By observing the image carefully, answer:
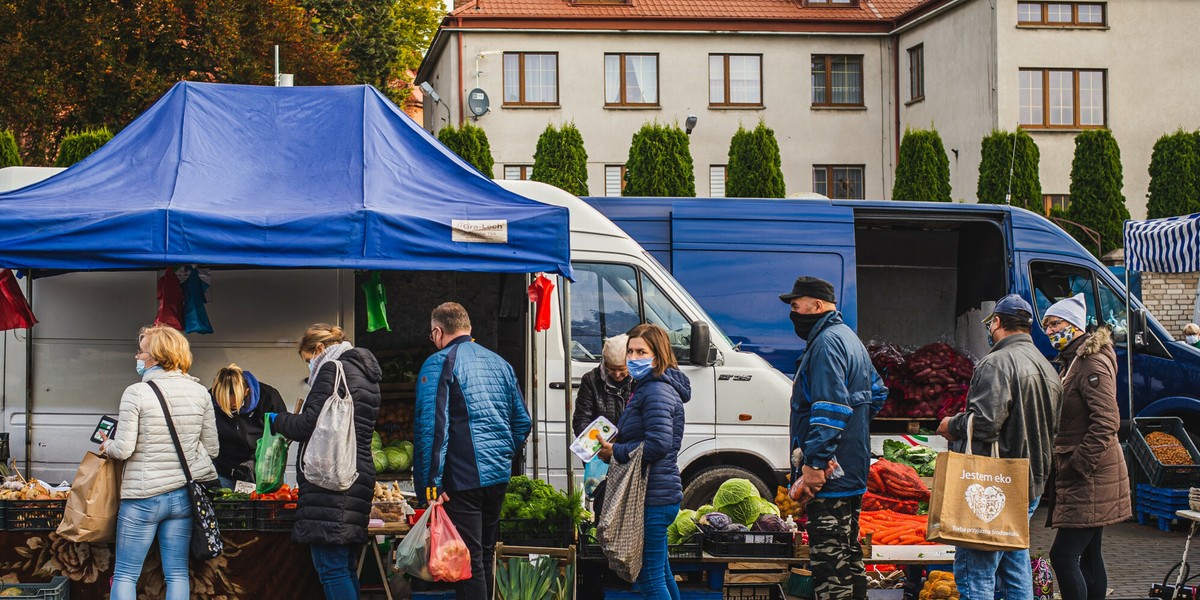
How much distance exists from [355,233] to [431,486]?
1755mm

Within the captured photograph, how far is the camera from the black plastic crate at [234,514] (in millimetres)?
7137

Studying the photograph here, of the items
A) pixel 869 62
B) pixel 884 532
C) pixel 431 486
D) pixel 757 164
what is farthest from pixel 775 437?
pixel 869 62

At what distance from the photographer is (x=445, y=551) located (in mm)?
6621

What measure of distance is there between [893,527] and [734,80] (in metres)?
24.8

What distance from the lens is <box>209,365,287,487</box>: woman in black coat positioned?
26.5 ft

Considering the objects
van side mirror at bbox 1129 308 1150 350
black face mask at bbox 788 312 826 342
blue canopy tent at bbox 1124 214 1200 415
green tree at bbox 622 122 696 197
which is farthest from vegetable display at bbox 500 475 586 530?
green tree at bbox 622 122 696 197

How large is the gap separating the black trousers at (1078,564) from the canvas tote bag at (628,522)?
2.46m

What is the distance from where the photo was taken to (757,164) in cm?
2777

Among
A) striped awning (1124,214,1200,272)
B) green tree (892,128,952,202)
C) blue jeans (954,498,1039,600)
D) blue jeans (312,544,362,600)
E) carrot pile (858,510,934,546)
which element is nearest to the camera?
blue jeans (954,498,1039,600)

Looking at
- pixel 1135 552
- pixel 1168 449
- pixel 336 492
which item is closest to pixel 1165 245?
pixel 1168 449

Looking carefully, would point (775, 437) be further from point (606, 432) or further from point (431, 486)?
point (431, 486)

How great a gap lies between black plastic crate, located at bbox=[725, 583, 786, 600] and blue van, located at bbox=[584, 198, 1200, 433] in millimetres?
3504

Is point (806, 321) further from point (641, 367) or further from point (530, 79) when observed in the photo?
point (530, 79)

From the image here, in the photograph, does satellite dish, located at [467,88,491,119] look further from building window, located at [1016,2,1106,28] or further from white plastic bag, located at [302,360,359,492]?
white plastic bag, located at [302,360,359,492]
